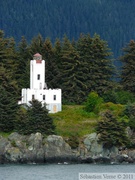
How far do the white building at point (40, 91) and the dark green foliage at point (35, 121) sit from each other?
24.5ft

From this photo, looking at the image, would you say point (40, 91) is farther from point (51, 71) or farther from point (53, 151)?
point (53, 151)

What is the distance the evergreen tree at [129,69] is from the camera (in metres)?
124

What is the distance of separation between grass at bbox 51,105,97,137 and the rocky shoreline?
2978 mm

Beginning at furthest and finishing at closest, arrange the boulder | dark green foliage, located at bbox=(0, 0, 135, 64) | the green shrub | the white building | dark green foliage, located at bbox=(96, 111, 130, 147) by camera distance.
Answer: dark green foliage, located at bbox=(0, 0, 135, 64) < the green shrub < the white building < dark green foliage, located at bbox=(96, 111, 130, 147) < the boulder

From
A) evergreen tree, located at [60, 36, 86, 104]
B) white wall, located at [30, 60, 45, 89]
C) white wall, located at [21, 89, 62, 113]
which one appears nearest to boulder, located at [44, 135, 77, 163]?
white wall, located at [21, 89, 62, 113]

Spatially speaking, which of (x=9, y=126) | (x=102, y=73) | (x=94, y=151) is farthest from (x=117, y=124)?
(x=102, y=73)

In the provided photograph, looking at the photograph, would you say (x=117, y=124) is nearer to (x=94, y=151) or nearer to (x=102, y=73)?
(x=94, y=151)

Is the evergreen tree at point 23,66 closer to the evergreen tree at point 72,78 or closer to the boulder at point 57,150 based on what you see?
the evergreen tree at point 72,78

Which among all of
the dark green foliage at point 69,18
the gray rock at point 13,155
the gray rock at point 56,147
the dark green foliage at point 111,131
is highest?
the dark green foliage at point 69,18

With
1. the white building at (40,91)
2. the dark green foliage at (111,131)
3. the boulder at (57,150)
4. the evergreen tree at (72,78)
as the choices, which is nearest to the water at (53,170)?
the boulder at (57,150)

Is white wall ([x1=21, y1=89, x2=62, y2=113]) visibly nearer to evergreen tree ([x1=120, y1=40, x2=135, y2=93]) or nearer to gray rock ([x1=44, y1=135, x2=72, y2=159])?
gray rock ([x1=44, y1=135, x2=72, y2=159])

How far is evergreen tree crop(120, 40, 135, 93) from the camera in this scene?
406 ft

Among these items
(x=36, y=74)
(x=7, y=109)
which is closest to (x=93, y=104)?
(x=36, y=74)

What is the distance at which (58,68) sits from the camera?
12231 centimetres
